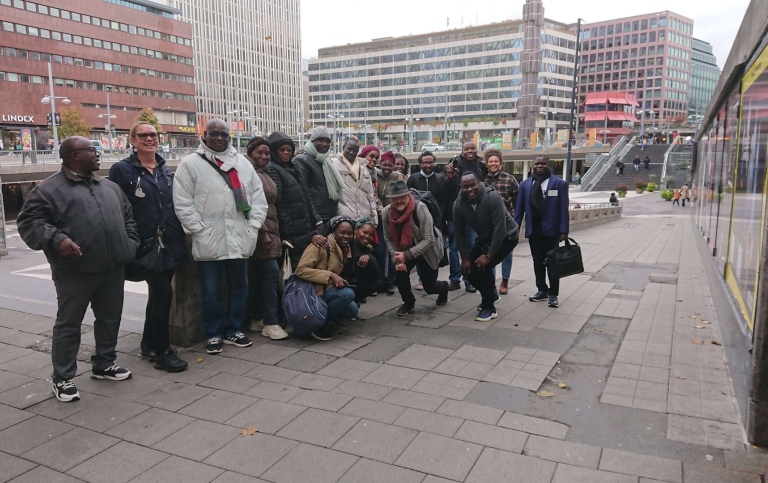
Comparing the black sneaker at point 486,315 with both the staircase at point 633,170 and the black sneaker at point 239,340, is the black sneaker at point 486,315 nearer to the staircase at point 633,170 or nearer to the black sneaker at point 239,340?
the black sneaker at point 239,340

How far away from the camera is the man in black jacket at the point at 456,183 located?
7713 millimetres

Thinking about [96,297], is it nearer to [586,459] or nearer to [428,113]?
[586,459]

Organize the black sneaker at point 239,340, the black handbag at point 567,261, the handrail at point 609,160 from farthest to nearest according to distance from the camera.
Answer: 1. the handrail at point 609,160
2. the black handbag at point 567,261
3. the black sneaker at point 239,340

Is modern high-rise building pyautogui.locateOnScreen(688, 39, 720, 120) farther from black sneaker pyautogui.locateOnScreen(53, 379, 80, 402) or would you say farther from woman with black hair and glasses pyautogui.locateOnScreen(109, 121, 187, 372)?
black sneaker pyautogui.locateOnScreen(53, 379, 80, 402)

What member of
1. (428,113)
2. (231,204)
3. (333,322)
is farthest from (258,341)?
(428,113)

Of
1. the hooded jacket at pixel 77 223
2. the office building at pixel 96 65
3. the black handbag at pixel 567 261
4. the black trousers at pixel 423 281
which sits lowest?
the black trousers at pixel 423 281

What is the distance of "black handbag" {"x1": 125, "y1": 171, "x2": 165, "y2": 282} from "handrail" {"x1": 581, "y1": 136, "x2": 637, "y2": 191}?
4294 centimetres

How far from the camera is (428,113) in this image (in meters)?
122

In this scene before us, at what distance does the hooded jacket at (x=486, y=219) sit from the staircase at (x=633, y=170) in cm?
4028

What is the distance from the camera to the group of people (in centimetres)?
405

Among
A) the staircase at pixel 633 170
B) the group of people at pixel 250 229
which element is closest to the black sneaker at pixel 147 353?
the group of people at pixel 250 229

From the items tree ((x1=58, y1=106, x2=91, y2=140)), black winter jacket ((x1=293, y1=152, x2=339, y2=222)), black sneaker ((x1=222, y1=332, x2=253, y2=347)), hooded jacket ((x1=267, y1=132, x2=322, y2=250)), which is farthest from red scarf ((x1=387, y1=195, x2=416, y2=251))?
tree ((x1=58, y1=106, x2=91, y2=140))

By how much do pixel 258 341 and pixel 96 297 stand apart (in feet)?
5.36

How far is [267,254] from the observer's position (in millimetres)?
5398
